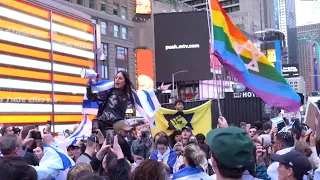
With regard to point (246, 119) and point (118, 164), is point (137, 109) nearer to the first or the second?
point (118, 164)

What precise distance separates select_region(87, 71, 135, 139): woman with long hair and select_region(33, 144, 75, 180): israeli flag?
1.05 meters

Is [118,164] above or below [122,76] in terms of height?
below

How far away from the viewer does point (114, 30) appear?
2016 inches

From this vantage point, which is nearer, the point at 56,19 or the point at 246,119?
the point at 56,19

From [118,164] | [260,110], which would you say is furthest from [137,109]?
[260,110]

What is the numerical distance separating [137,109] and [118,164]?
2.53 m

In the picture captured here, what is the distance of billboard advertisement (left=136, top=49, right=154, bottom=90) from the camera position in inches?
1934

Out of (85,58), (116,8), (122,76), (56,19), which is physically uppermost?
(116,8)

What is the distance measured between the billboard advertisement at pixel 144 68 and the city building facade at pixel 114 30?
99.4 inches

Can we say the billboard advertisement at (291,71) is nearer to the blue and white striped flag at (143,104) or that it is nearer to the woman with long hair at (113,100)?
the blue and white striped flag at (143,104)

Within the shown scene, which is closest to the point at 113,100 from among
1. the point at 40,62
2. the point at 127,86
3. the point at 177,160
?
the point at 127,86

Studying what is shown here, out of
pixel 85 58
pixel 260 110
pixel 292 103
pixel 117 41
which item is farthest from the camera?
pixel 117 41

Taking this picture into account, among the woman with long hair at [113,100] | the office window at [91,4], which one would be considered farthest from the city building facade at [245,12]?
the woman with long hair at [113,100]

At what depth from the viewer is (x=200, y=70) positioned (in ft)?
171
